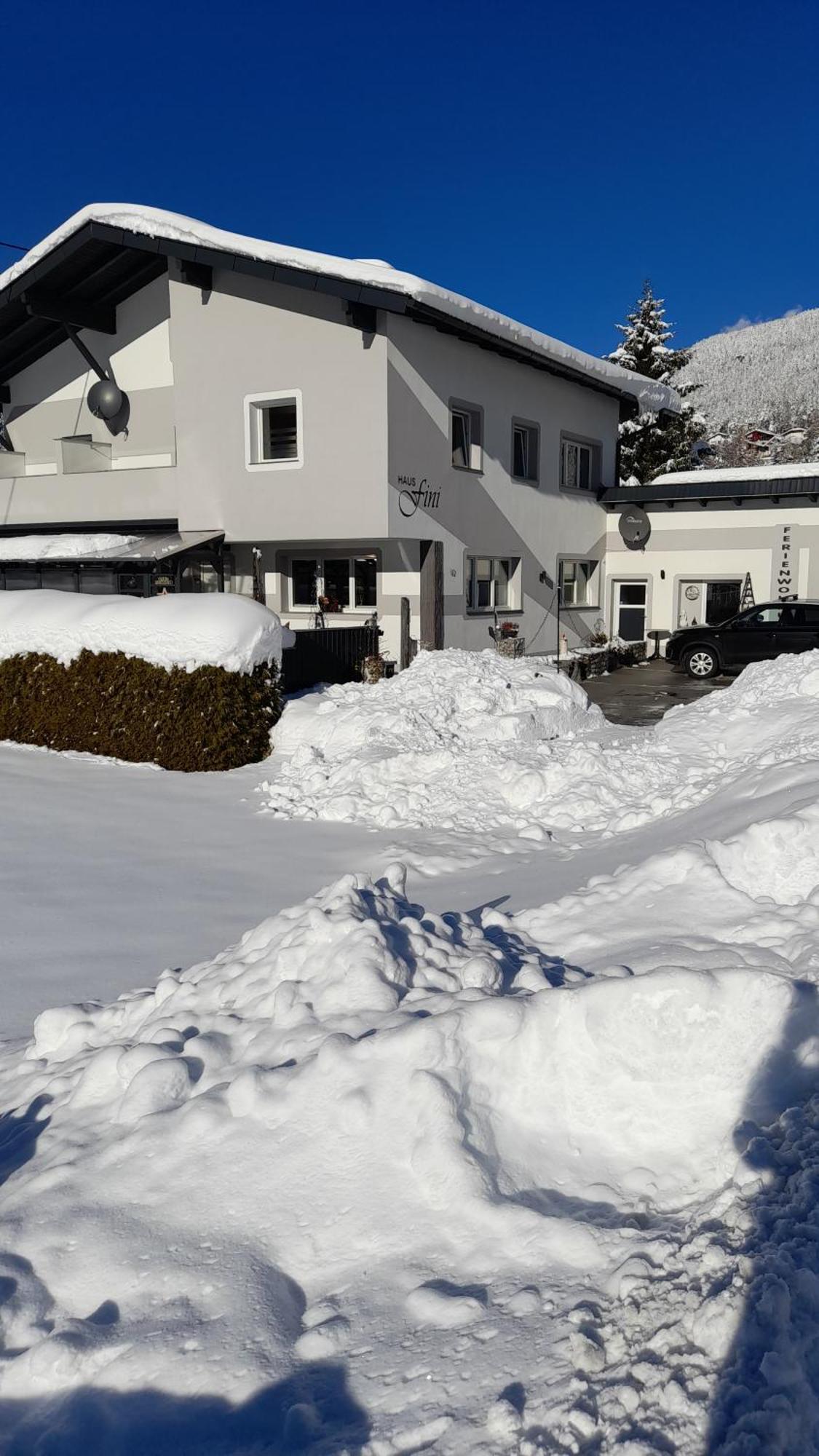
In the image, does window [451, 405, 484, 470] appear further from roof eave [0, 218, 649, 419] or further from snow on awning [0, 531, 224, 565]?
snow on awning [0, 531, 224, 565]

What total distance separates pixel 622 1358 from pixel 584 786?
7377mm

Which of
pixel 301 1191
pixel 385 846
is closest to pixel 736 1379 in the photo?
pixel 301 1191

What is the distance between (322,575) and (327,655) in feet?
15.7

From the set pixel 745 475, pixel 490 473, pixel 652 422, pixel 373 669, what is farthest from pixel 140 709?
pixel 652 422

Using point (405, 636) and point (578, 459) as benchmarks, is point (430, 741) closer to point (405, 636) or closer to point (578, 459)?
point (405, 636)

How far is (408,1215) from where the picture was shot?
3.01 metres

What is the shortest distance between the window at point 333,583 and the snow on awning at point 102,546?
2.24 m

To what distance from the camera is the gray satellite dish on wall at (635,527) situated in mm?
24625

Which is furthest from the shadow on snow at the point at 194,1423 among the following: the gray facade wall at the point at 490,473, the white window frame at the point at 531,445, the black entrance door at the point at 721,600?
the black entrance door at the point at 721,600

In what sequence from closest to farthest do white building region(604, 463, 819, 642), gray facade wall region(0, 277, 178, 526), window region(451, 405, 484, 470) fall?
1. window region(451, 405, 484, 470)
2. gray facade wall region(0, 277, 178, 526)
3. white building region(604, 463, 819, 642)

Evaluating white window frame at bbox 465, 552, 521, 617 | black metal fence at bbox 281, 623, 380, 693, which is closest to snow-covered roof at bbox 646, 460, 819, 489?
white window frame at bbox 465, 552, 521, 617

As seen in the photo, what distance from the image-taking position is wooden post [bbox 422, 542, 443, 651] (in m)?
18.6

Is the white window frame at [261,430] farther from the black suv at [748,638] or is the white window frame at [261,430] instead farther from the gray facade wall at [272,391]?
the black suv at [748,638]

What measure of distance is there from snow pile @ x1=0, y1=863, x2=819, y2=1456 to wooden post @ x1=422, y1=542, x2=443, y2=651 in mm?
14773
